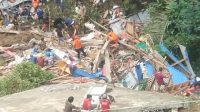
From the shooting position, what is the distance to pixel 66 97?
58.5 feet

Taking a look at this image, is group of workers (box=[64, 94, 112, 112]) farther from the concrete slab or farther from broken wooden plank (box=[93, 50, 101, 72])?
broken wooden plank (box=[93, 50, 101, 72])

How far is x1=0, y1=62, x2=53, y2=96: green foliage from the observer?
1959cm

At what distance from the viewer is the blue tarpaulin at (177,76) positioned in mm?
19891

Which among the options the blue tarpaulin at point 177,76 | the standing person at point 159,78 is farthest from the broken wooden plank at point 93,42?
the standing person at point 159,78

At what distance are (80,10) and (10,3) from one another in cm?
378

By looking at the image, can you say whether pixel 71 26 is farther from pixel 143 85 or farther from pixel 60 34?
pixel 143 85

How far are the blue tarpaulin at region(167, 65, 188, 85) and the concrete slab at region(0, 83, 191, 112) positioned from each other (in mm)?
1935

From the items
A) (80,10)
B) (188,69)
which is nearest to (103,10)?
(80,10)

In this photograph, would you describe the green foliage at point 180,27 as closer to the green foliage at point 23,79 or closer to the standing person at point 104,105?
the green foliage at point 23,79

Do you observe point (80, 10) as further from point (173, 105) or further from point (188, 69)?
point (173, 105)

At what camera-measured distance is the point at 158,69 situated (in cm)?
2058

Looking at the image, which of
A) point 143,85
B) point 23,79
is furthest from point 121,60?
point 23,79

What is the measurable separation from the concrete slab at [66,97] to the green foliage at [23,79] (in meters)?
0.70

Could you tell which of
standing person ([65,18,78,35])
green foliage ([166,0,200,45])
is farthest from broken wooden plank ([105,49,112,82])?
standing person ([65,18,78,35])
